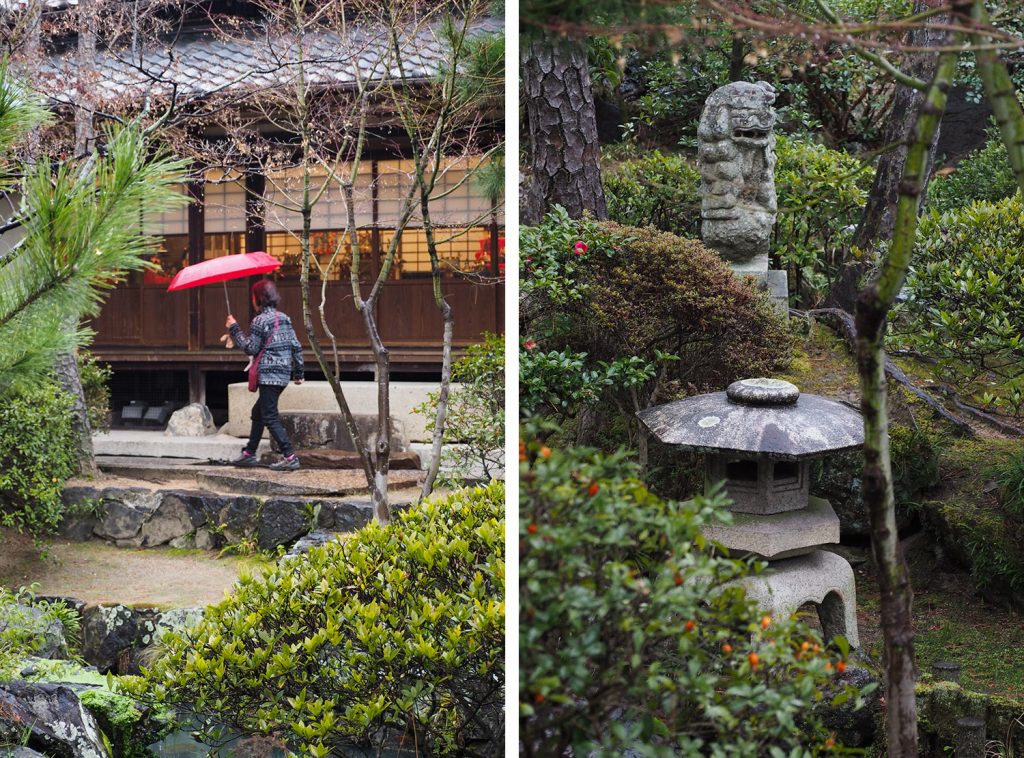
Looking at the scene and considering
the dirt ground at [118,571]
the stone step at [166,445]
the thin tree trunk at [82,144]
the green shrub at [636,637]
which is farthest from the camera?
the stone step at [166,445]

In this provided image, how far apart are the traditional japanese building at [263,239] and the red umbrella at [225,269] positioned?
22 centimetres

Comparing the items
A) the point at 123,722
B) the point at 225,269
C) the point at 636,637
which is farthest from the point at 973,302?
the point at 225,269

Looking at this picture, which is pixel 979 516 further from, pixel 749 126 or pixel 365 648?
pixel 365 648

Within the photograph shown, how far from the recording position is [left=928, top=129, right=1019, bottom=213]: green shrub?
1.91m

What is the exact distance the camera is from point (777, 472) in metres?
1.72

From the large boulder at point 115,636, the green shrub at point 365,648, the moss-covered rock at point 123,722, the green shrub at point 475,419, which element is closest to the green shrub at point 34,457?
the large boulder at point 115,636

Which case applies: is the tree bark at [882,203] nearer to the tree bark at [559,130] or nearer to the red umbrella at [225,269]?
the tree bark at [559,130]

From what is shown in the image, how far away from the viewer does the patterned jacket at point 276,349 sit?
393cm

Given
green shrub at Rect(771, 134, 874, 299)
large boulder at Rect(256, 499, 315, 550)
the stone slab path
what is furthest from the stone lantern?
large boulder at Rect(256, 499, 315, 550)

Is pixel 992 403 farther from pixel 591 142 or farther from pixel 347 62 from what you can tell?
pixel 347 62

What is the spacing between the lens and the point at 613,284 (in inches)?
69.2

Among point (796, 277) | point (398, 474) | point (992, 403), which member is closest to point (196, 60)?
point (398, 474)

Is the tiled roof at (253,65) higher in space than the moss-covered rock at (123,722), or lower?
higher

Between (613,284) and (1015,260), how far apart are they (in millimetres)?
831
